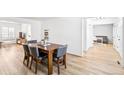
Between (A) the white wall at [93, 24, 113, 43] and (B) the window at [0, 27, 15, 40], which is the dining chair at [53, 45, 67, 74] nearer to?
(B) the window at [0, 27, 15, 40]

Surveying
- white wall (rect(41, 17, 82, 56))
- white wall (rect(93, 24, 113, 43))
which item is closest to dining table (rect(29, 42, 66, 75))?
white wall (rect(41, 17, 82, 56))

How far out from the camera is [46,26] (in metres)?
1.74

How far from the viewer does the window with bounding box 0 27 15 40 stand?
1854mm

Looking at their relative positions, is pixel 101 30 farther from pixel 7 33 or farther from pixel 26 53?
pixel 7 33

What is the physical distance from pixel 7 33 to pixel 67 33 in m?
1.17

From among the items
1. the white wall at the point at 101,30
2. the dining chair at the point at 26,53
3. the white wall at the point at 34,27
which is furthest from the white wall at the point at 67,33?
the white wall at the point at 101,30

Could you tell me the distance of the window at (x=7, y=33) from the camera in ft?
6.08

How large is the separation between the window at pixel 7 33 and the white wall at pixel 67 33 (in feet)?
2.40

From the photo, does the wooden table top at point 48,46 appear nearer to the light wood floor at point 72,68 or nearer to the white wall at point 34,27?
the white wall at point 34,27
